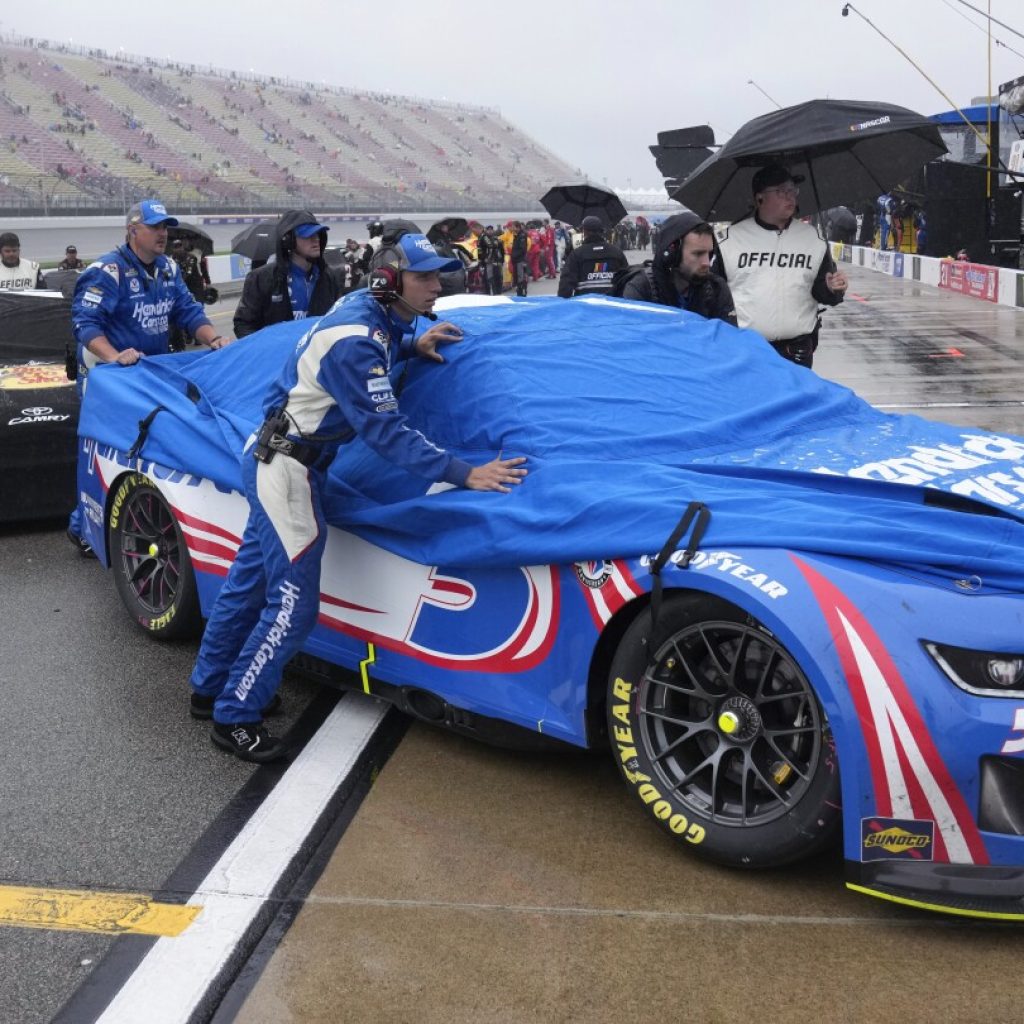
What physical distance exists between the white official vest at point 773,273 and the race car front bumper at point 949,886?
3.72 metres

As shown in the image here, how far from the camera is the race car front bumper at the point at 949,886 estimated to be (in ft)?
8.61

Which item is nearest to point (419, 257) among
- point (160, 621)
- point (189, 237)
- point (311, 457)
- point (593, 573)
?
point (311, 457)

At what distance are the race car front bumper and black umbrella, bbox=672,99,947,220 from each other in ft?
13.1

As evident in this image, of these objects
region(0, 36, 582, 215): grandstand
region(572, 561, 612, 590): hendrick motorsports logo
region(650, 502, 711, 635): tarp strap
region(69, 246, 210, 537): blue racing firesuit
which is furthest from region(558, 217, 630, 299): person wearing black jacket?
region(0, 36, 582, 215): grandstand

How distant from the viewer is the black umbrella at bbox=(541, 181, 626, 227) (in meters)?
18.5

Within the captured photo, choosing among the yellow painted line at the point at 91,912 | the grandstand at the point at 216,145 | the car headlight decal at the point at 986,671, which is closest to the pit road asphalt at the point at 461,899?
the yellow painted line at the point at 91,912

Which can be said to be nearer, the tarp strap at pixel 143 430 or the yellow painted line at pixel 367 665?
the yellow painted line at pixel 367 665

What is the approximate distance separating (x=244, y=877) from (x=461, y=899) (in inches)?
21.9

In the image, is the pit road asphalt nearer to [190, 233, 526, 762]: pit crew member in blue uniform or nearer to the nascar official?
[190, 233, 526, 762]: pit crew member in blue uniform

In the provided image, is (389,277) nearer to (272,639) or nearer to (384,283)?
(384,283)

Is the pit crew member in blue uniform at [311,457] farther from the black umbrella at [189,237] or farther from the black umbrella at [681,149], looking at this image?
the black umbrella at [681,149]

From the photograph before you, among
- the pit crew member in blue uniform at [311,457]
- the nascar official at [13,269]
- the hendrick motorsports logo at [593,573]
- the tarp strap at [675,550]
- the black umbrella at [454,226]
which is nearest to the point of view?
the tarp strap at [675,550]

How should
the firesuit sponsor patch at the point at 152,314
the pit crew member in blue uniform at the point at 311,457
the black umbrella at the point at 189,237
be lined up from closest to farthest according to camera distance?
the pit crew member in blue uniform at the point at 311,457
the firesuit sponsor patch at the point at 152,314
the black umbrella at the point at 189,237

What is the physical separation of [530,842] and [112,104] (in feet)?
202
